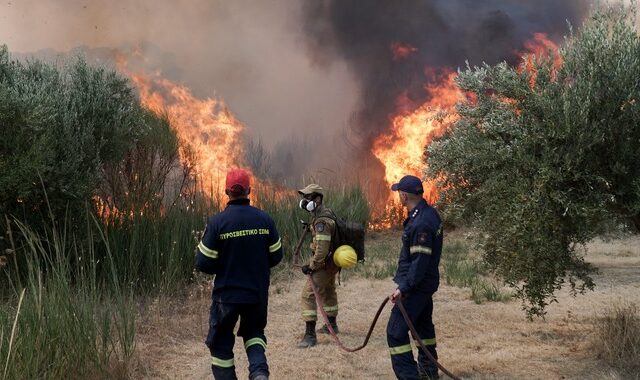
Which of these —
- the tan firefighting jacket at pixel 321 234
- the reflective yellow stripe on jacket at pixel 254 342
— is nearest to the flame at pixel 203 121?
the tan firefighting jacket at pixel 321 234

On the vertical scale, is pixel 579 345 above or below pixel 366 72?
below

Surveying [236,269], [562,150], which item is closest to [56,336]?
[236,269]

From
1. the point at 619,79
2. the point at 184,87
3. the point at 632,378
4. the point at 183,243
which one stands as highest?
the point at 184,87

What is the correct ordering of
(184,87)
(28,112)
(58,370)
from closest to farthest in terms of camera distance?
(58,370) < (28,112) < (184,87)

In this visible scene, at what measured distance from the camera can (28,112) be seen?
8.79 metres

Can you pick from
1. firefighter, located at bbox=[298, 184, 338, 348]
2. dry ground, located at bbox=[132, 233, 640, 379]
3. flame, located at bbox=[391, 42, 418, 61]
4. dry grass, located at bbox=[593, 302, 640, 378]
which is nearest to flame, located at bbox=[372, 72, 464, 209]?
flame, located at bbox=[391, 42, 418, 61]

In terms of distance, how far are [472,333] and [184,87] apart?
14.7 m

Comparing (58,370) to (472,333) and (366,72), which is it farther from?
(366,72)

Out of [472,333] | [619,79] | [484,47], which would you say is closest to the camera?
[619,79]

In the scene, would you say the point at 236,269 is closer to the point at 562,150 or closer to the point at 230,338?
the point at 230,338

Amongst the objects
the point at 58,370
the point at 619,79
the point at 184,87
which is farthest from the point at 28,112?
the point at 184,87

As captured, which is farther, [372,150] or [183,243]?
[372,150]

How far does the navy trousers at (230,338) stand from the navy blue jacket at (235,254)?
10 cm

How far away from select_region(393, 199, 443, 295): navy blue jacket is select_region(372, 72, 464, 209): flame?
1127 centimetres
